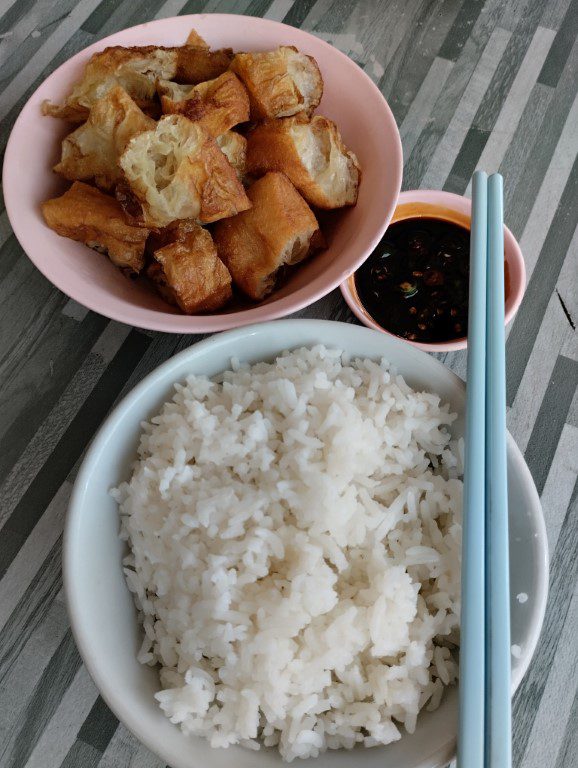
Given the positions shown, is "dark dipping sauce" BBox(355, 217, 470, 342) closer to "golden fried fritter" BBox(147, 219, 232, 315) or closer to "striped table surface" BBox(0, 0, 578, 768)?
"striped table surface" BBox(0, 0, 578, 768)

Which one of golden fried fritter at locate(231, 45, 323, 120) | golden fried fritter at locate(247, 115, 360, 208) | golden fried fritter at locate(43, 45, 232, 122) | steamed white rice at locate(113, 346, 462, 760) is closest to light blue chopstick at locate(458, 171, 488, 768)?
steamed white rice at locate(113, 346, 462, 760)

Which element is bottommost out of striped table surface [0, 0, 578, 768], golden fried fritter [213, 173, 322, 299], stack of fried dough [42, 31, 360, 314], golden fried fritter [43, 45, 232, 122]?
striped table surface [0, 0, 578, 768]

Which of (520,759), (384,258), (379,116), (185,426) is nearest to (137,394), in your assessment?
(185,426)

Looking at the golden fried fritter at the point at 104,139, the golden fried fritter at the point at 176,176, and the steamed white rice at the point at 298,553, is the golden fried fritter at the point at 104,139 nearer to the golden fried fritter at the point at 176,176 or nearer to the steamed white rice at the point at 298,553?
the golden fried fritter at the point at 176,176

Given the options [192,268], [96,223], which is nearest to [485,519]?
[192,268]

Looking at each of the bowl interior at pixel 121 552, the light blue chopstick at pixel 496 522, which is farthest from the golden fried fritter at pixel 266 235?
the light blue chopstick at pixel 496 522

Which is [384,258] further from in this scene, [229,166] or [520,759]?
[520,759]
